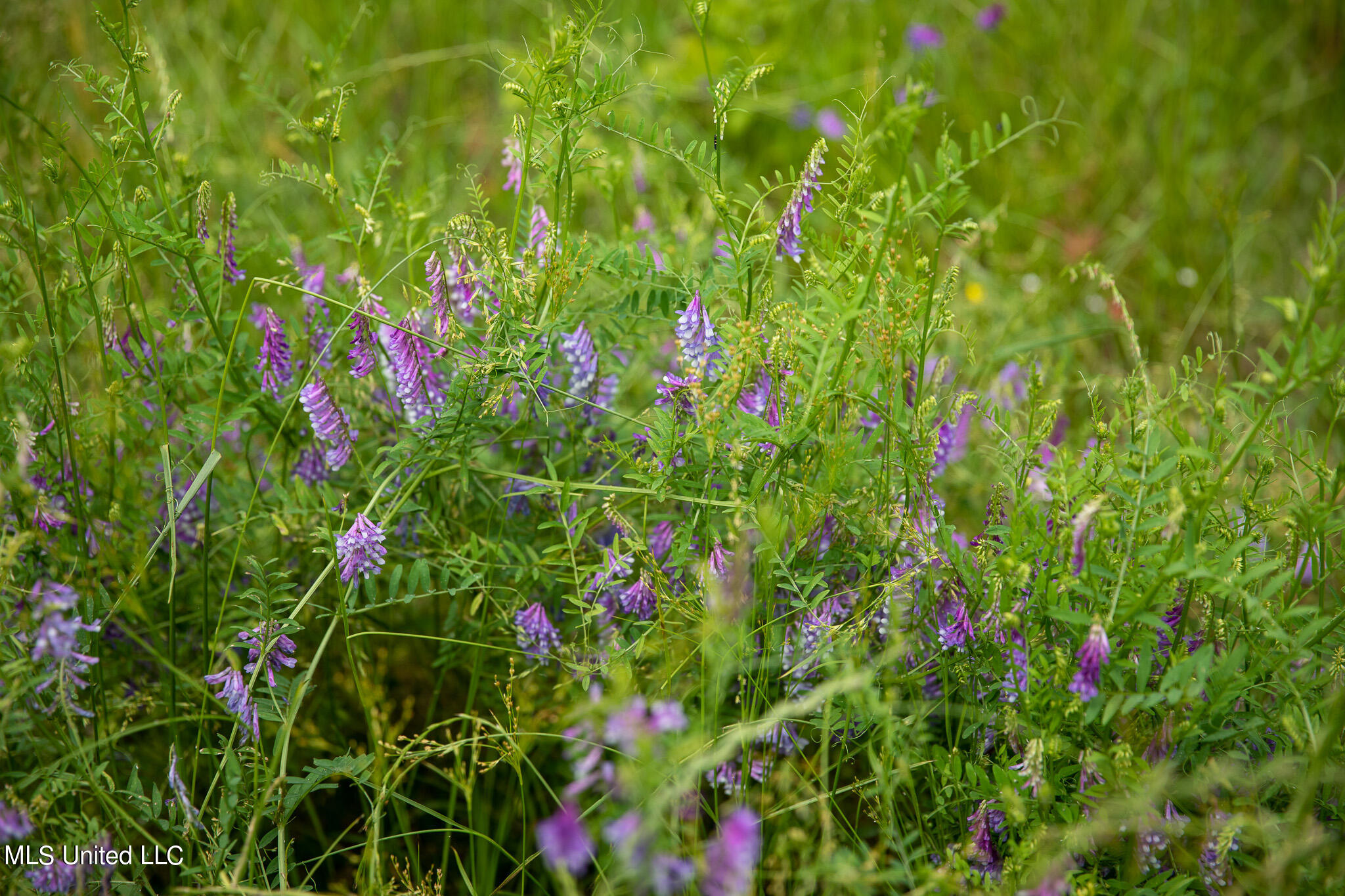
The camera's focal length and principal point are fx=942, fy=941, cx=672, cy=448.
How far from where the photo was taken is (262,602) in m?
1.36

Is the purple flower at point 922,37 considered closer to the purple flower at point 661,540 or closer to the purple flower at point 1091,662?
the purple flower at point 661,540

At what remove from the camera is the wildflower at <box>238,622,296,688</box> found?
1354 millimetres

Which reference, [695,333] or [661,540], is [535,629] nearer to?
[661,540]

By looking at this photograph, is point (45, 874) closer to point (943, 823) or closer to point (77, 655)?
point (77, 655)

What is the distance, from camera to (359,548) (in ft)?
4.60

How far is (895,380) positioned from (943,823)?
2.40 ft

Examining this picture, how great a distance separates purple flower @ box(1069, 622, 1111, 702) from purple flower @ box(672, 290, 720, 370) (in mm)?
651

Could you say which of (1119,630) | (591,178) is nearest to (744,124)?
(591,178)

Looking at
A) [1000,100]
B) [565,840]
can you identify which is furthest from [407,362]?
[1000,100]

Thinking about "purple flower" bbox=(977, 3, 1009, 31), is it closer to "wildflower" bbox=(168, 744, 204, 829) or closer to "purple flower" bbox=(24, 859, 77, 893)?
"wildflower" bbox=(168, 744, 204, 829)

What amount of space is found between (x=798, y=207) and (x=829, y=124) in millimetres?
2338

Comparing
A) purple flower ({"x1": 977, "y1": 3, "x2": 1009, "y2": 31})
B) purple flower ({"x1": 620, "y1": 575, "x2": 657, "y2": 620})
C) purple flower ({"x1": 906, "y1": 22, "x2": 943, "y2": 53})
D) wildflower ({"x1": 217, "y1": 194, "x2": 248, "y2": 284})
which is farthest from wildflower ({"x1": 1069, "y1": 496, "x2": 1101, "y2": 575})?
purple flower ({"x1": 977, "y1": 3, "x2": 1009, "y2": 31})

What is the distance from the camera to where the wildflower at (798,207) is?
4.40 feet

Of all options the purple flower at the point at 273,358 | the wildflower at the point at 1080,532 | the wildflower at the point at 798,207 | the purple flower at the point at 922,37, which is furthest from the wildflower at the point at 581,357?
the purple flower at the point at 922,37
